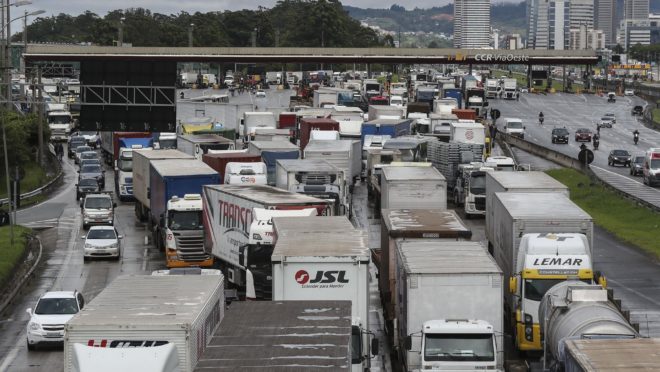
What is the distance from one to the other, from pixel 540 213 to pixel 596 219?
994 inches

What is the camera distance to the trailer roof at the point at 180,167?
46.8 m

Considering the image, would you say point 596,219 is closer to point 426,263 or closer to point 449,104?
point 426,263

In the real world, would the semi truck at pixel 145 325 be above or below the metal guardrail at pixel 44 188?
above

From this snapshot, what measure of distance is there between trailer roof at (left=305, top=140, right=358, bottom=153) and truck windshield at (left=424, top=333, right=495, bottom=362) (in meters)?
31.8

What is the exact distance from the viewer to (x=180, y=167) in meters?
49.2

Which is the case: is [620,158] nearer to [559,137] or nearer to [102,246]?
[559,137]

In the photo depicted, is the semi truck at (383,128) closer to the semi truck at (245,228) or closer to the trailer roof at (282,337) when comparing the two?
the semi truck at (245,228)

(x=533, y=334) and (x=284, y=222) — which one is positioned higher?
(x=284, y=222)

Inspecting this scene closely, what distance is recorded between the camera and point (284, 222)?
102 ft

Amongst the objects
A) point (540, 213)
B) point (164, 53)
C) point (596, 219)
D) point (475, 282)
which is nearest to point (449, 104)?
point (164, 53)

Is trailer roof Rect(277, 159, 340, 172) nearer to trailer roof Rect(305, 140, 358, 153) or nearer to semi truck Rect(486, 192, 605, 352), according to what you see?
trailer roof Rect(305, 140, 358, 153)

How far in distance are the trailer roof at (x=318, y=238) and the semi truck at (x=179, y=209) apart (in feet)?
38.1

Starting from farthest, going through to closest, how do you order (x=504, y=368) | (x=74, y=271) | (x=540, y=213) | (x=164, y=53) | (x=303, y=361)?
(x=164, y=53) → (x=74, y=271) → (x=540, y=213) → (x=504, y=368) → (x=303, y=361)

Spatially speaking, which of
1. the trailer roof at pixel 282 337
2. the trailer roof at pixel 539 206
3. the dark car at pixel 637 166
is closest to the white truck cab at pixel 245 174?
the trailer roof at pixel 539 206
